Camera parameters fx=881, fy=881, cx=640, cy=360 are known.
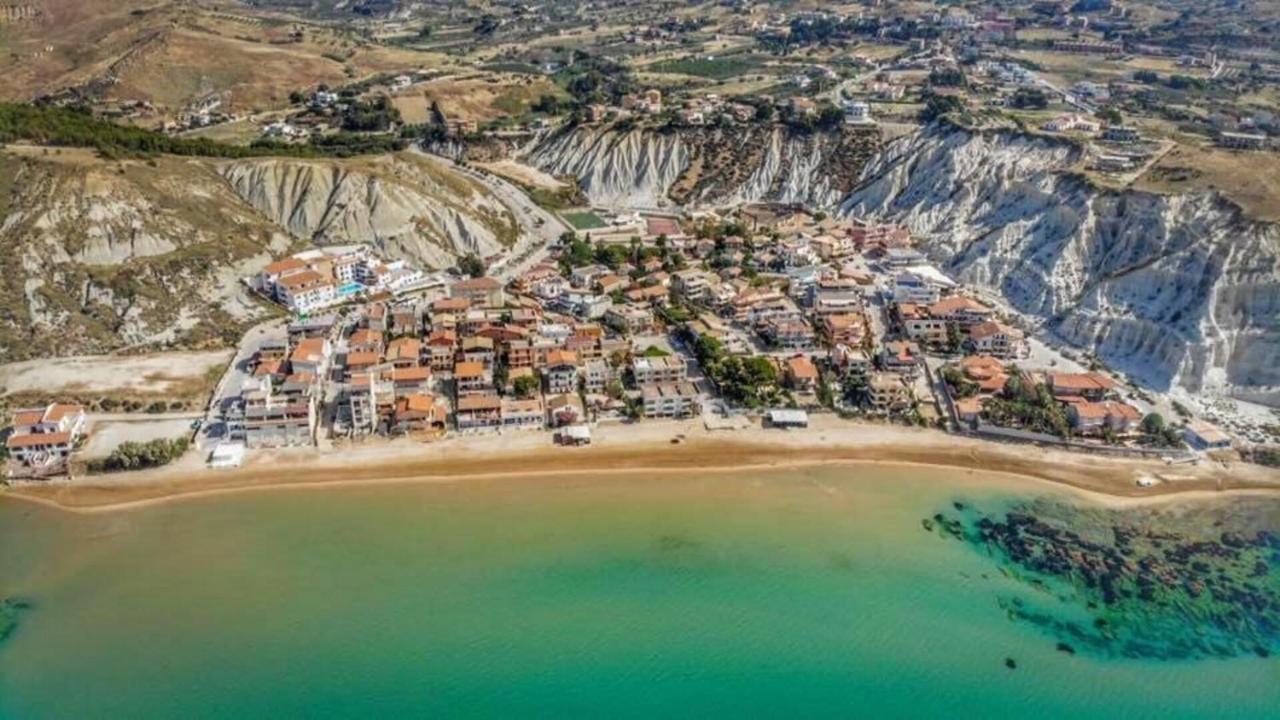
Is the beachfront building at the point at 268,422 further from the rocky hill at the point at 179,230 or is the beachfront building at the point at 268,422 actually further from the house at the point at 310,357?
the rocky hill at the point at 179,230

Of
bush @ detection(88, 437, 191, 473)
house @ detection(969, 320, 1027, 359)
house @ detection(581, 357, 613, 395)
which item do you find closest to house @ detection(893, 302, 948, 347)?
house @ detection(969, 320, 1027, 359)

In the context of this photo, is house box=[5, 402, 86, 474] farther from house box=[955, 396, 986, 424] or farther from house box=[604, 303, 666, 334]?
house box=[955, 396, 986, 424]

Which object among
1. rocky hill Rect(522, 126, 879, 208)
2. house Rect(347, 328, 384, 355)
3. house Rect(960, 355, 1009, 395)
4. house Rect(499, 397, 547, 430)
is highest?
rocky hill Rect(522, 126, 879, 208)

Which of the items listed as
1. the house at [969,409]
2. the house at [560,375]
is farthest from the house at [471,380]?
the house at [969,409]

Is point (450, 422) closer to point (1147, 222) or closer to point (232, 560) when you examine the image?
point (232, 560)

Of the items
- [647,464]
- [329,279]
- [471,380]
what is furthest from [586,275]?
[647,464]

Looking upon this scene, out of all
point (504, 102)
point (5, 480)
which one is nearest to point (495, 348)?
point (5, 480)
